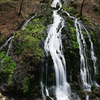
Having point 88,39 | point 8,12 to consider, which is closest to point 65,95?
point 88,39

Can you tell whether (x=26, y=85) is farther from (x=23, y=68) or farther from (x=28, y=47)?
(x=28, y=47)

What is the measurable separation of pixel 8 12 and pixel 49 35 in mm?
7191

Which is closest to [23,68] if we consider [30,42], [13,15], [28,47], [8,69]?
[8,69]

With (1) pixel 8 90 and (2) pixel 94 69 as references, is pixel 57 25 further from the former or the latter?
(1) pixel 8 90

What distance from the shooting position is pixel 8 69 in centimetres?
591

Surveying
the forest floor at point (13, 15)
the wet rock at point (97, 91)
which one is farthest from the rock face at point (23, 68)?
the wet rock at point (97, 91)

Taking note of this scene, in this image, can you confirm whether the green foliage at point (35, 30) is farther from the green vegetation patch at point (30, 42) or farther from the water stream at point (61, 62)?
the water stream at point (61, 62)

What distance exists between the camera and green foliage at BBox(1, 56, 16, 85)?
5629 millimetres

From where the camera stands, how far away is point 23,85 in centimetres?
562

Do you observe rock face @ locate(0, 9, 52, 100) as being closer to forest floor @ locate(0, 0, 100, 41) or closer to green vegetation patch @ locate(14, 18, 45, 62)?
green vegetation patch @ locate(14, 18, 45, 62)

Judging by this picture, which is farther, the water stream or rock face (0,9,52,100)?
the water stream

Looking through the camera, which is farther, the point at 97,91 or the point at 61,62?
the point at 61,62

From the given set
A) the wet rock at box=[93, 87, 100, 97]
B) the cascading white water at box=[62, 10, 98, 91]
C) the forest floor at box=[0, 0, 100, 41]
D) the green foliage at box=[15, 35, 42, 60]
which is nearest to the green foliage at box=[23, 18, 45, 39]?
the green foliage at box=[15, 35, 42, 60]

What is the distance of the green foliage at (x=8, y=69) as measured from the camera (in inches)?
222
